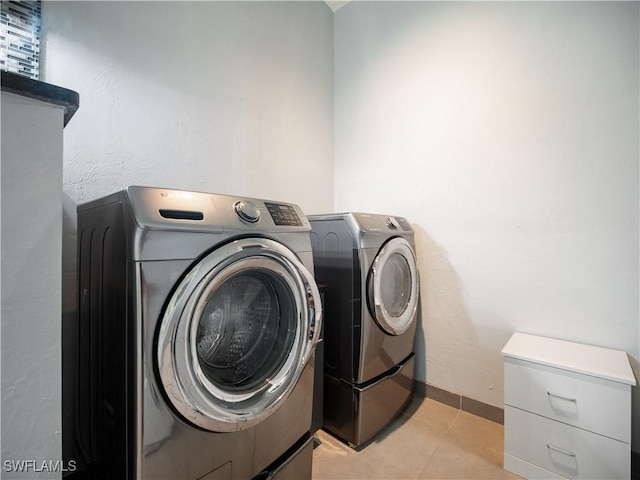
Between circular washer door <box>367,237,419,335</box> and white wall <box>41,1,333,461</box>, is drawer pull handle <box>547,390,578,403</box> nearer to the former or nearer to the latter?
circular washer door <box>367,237,419,335</box>

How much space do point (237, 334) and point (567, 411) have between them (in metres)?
1.45

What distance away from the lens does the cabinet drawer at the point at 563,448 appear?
115cm

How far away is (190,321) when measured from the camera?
2.41 ft

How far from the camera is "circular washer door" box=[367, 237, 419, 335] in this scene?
56.4 inches

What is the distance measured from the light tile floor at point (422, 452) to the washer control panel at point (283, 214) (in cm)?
117

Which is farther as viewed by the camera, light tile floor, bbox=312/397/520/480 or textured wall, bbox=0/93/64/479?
light tile floor, bbox=312/397/520/480

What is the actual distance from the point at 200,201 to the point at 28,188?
351mm

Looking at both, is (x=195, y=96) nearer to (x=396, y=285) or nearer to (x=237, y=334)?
(x=237, y=334)

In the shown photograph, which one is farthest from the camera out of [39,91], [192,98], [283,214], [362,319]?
[192,98]

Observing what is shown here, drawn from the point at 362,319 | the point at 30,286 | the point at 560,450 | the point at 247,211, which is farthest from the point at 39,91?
the point at 560,450

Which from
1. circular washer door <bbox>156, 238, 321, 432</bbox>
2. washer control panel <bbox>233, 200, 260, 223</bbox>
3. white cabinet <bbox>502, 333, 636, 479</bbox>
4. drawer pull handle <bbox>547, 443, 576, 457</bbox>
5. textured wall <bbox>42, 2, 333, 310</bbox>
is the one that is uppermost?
textured wall <bbox>42, 2, 333, 310</bbox>

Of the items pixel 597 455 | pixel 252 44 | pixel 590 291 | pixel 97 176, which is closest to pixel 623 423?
pixel 597 455

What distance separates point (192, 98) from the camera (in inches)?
62.8

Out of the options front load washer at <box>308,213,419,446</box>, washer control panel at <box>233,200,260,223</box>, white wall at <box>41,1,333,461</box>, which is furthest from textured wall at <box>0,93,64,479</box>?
front load washer at <box>308,213,419,446</box>
